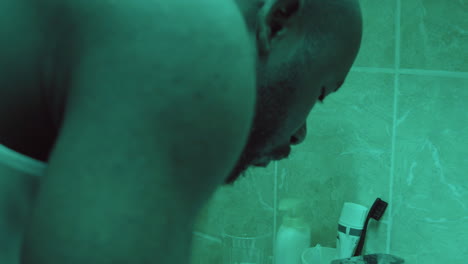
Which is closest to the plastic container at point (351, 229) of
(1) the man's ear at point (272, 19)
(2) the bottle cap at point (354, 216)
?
(2) the bottle cap at point (354, 216)

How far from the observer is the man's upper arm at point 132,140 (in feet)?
0.81

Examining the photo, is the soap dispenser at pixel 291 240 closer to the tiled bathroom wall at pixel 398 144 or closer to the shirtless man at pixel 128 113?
the tiled bathroom wall at pixel 398 144

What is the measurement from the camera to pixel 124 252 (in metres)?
0.25

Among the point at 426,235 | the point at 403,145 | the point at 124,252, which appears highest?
the point at 124,252

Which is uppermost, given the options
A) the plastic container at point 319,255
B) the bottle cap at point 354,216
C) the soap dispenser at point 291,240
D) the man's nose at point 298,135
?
the man's nose at point 298,135

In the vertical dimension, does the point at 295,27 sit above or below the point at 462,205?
above

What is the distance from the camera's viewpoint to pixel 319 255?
2.80ft

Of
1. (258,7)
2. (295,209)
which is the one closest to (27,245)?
(258,7)

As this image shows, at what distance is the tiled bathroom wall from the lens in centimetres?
78

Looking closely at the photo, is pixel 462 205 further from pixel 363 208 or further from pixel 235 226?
pixel 235 226

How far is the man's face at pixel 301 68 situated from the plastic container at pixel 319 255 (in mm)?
406

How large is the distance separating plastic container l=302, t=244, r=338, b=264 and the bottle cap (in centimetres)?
7

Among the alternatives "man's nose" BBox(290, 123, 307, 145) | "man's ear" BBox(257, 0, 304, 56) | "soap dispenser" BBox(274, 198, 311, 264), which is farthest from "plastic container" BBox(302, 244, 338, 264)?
"man's ear" BBox(257, 0, 304, 56)

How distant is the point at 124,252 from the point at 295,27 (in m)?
0.26
